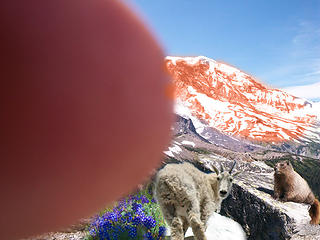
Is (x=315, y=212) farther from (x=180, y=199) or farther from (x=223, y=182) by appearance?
(x=180, y=199)

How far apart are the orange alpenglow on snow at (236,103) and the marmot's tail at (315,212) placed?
5640mm

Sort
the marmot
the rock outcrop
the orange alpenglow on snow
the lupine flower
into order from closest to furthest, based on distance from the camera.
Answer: the lupine flower, the rock outcrop, the marmot, the orange alpenglow on snow

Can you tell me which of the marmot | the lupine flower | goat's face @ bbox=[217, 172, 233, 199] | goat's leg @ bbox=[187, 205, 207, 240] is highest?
goat's face @ bbox=[217, 172, 233, 199]

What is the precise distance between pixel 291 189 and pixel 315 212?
371 millimetres

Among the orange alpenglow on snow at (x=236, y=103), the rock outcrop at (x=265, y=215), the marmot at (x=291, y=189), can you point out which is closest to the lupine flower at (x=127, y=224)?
the rock outcrop at (x=265, y=215)

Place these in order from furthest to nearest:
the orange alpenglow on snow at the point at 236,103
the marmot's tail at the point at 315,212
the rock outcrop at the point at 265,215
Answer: the orange alpenglow on snow at the point at 236,103 < the marmot's tail at the point at 315,212 < the rock outcrop at the point at 265,215

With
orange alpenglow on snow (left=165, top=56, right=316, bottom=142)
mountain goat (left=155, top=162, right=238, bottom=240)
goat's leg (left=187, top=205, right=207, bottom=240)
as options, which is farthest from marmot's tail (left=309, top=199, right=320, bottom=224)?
orange alpenglow on snow (left=165, top=56, right=316, bottom=142)

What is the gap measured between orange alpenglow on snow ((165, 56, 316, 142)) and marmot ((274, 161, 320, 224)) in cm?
531

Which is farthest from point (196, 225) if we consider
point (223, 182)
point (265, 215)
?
point (265, 215)

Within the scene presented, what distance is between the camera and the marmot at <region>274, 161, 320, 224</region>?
339cm

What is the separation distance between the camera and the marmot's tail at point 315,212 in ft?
10.2

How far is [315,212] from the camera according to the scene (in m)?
3.29

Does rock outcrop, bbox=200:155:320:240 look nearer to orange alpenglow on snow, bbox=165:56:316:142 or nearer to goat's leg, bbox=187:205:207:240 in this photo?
goat's leg, bbox=187:205:207:240

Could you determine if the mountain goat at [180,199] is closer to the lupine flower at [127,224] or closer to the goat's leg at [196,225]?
the goat's leg at [196,225]
